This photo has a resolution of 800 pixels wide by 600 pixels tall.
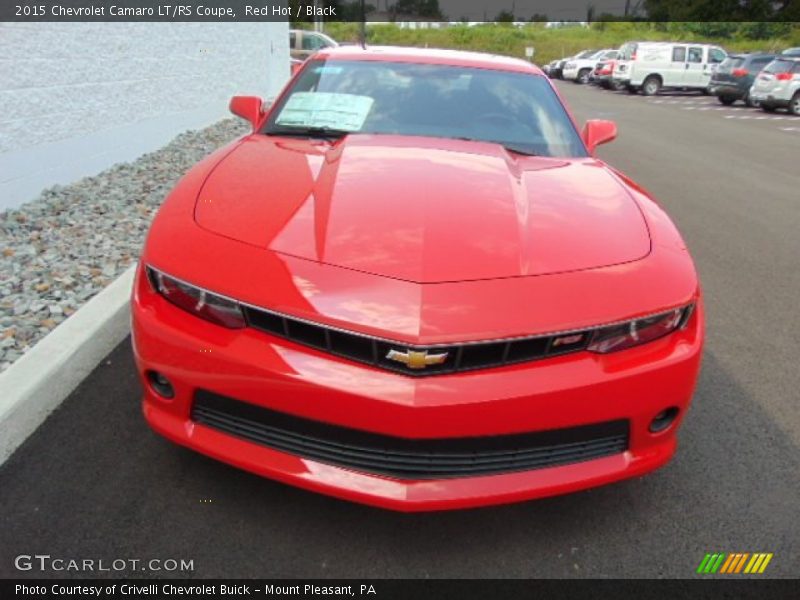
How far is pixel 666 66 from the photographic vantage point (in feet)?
91.0

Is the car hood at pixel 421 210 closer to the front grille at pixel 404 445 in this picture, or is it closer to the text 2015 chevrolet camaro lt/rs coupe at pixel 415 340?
the text 2015 chevrolet camaro lt/rs coupe at pixel 415 340

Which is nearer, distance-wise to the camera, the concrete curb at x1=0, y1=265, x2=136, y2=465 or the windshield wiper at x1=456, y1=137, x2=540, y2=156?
the concrete curb at x1=0, y1=265, x2=136, y2=465

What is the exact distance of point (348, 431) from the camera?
197cm

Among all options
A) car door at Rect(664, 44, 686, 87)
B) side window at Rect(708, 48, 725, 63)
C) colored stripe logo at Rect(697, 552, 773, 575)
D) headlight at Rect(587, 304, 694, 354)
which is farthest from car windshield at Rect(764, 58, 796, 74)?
colored stripe logo at Rect(697, 552, 773, 575)

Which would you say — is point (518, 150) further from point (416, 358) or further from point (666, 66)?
point (666, 66)

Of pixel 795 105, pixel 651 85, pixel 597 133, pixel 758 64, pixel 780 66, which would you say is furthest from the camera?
pixel 651 85

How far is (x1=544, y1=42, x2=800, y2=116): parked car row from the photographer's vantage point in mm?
19484

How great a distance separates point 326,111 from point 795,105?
20420 millimetres

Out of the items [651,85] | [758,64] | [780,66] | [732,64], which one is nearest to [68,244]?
[780,66]

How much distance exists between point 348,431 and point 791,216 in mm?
6912

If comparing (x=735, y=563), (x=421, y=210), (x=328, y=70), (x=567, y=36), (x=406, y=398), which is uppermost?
(x=567, y=36)

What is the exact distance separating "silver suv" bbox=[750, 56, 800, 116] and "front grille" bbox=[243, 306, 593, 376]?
20.7 m

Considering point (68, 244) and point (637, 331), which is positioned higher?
point (637, 331)

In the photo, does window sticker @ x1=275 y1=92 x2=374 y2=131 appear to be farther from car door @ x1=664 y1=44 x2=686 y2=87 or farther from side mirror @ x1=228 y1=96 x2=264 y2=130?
car door @ x1=664 y1=44 x2=686 y2=87
